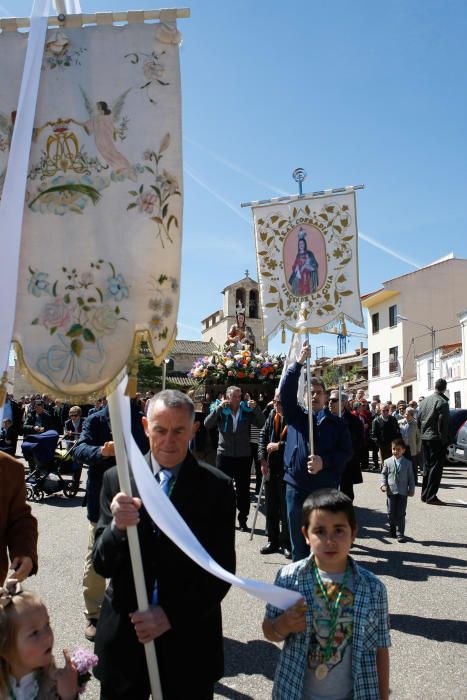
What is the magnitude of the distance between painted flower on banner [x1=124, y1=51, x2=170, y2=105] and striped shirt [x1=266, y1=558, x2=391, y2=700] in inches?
82.2

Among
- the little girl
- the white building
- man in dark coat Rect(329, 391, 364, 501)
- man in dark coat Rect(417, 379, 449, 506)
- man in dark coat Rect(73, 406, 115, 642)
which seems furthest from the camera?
the white building

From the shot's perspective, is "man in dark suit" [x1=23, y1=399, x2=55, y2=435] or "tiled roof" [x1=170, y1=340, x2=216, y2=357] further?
"tiled roof" [x1=170, y1=340, x2=216, y2=357]

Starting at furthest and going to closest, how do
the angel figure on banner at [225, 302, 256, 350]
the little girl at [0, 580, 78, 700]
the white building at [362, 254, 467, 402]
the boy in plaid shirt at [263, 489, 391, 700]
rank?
the white building at [362, 254, 467, 402], the angel figure on banner at [225, 302, 256, 350], the boy in plaid shirt at [263, 489, 391, 700], the little girl at [0, 580, 78, 700]

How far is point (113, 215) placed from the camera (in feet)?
7.49

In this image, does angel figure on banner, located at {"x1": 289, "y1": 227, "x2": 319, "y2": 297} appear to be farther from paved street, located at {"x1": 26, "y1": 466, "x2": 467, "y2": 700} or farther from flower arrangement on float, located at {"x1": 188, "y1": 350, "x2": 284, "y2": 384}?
flower arrangement on float, located at {"x1": 188, "y1": 350, "x2": 284, "y2": 384}

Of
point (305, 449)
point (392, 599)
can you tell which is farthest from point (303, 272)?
point (392, 599)

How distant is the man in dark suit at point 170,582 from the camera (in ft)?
7.84

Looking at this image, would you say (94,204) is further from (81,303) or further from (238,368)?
(238,368)

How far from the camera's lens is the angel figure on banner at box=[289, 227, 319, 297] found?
637cm

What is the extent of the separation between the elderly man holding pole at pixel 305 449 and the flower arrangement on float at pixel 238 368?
16.0ft

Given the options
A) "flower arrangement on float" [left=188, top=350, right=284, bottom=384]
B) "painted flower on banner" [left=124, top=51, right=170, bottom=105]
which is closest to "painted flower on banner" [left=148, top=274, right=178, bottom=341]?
"painted flower on banner" [left=124, top=51, right=170, bottom=105]

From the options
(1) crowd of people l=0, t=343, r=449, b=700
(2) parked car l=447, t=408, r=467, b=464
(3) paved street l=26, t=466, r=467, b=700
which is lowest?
(3) paved street l=26, t=466, r=467, b=700

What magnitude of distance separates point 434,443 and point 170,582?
30.2 ft

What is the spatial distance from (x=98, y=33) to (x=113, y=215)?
73 centimetres
